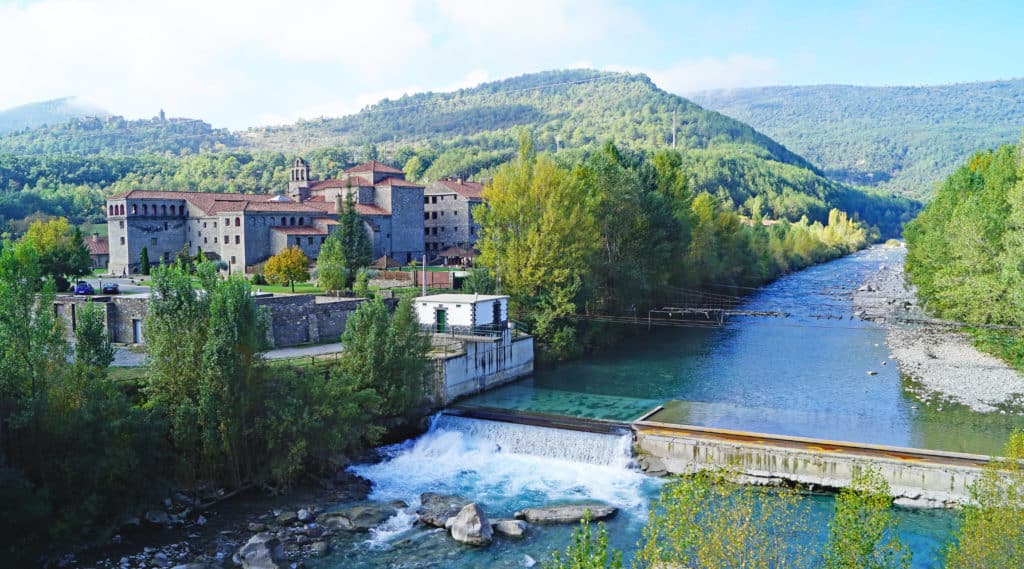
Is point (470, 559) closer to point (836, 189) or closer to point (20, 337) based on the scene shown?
point (20, 337)

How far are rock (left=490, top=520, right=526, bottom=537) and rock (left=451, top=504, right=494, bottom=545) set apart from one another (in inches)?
11.6

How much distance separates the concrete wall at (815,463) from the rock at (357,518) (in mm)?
8399

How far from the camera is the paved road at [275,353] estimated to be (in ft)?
94.7

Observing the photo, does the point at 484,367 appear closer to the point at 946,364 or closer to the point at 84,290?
the point at 84,290

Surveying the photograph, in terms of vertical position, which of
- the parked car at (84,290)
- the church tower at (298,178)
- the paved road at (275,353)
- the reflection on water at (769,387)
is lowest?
the reflection on water at (769,387)

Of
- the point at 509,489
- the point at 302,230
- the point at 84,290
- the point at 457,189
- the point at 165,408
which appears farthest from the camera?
the point at 457,189

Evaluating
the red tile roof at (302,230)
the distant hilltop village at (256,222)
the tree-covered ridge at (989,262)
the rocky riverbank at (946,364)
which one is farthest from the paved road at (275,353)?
the tree-covered ridge at (989,262)

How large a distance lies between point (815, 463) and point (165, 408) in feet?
60.0

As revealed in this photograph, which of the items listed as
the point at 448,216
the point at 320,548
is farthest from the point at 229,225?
the point at 320,548

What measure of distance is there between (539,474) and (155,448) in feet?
36.0

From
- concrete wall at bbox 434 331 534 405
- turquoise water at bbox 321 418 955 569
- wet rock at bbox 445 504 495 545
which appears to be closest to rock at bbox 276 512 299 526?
turquoise water at bbox 321 418 955 569

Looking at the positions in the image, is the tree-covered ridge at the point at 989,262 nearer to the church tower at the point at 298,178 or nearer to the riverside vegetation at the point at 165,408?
the riverside vegetation at the point at 165,408

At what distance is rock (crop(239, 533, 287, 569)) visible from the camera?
17.7 meters

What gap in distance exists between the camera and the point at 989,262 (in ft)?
129
